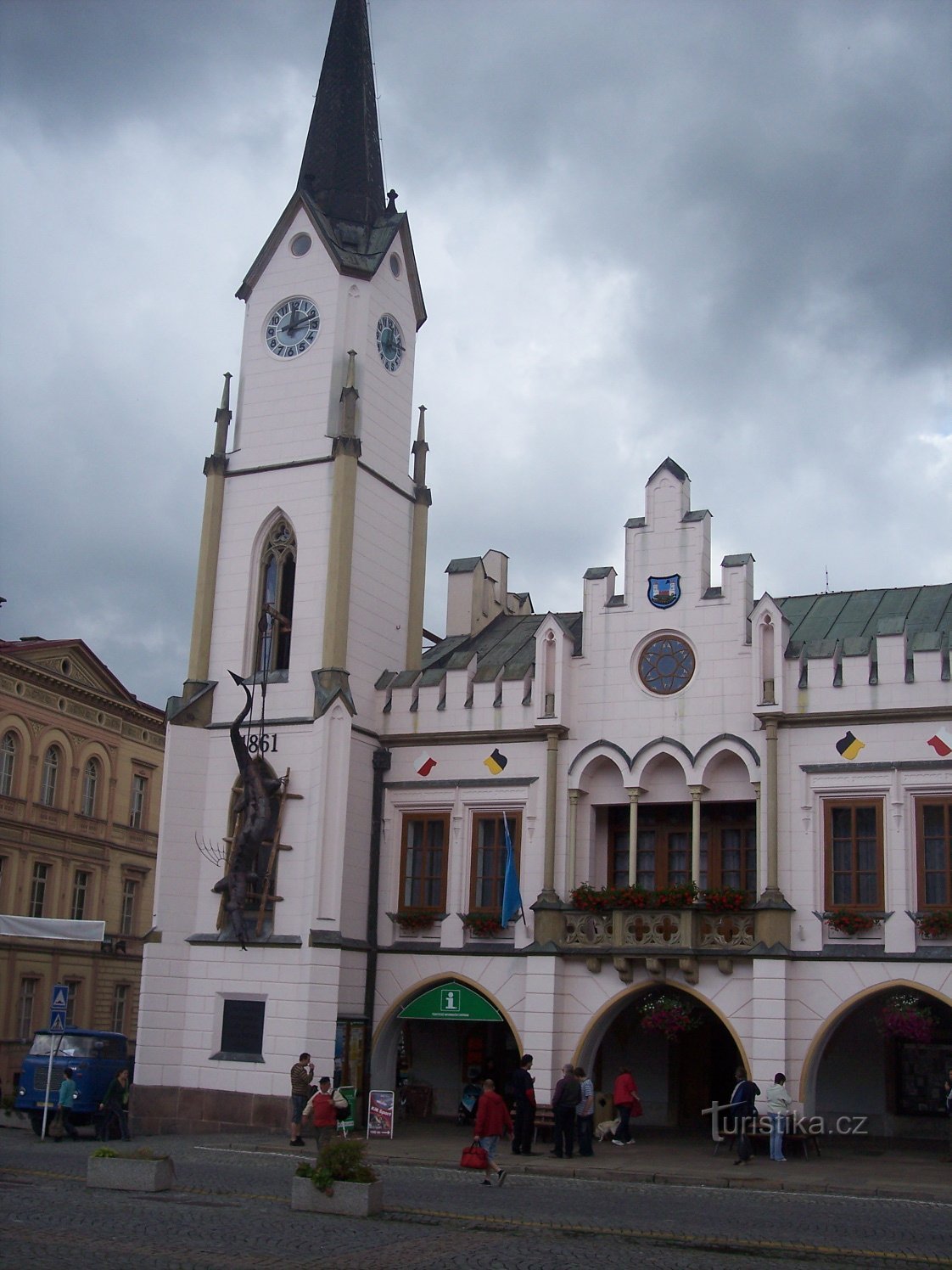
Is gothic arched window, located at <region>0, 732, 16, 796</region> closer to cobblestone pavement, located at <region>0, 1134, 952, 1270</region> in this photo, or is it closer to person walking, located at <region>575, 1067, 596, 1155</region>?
person walking, located at <region>575, 1067, 596, 1155</region>

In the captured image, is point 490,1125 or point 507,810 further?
point 507,810

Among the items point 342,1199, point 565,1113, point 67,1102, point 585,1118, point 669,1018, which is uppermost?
point 669,1018

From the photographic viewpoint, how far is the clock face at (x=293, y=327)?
112 ft

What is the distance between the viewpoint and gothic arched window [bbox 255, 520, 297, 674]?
32.5m

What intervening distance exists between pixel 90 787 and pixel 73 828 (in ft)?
6.15

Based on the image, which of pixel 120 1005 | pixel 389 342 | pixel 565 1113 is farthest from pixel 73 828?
pixel 565 1113

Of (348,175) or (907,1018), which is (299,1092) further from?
(348,175)

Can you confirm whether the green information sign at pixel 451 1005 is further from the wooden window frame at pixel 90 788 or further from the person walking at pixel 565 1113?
the wooden window frame at pixel 90 788

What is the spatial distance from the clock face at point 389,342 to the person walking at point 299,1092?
15570 millimetres

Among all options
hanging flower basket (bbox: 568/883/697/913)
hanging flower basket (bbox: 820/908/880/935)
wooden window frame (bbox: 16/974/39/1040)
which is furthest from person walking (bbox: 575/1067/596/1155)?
wooden window frame (bbox: 16/974/39/1040)

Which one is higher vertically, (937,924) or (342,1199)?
(937,924)

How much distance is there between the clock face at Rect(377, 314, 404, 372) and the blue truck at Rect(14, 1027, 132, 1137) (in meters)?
15.7

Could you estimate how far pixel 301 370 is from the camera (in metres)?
33.9

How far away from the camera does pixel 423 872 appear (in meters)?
31.7
